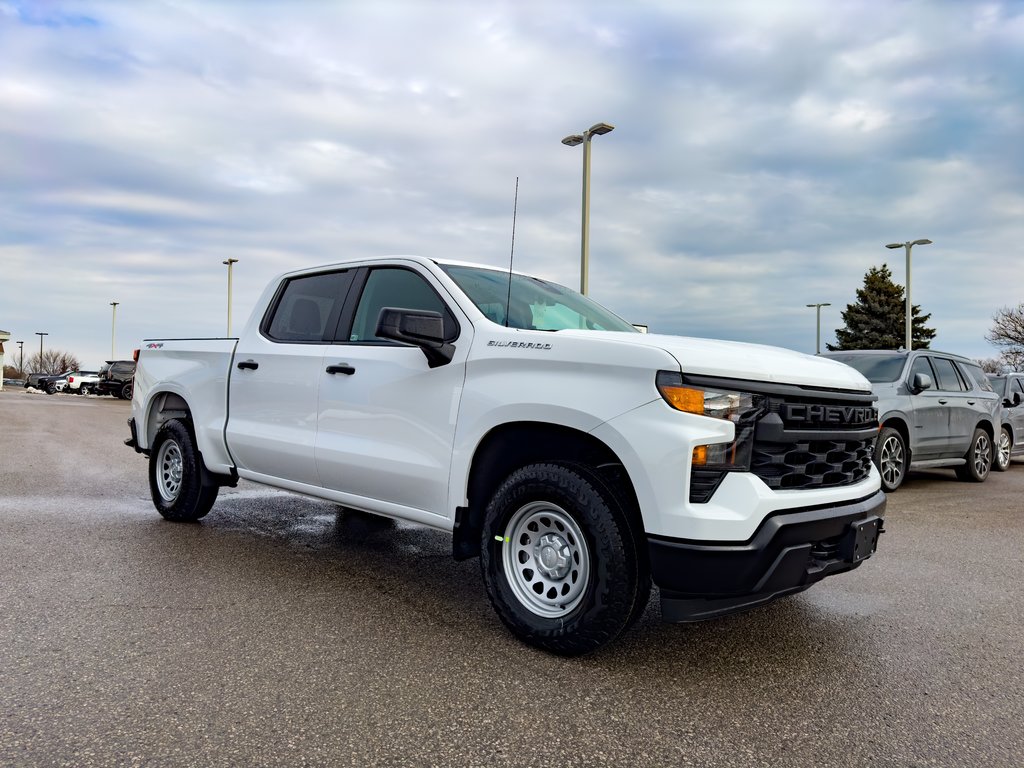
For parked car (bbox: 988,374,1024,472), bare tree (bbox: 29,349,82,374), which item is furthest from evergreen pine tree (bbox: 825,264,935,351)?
bare tree (bbox: 29,349,82,374)

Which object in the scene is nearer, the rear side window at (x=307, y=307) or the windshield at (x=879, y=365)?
the rear side window at (x=307, y=307)

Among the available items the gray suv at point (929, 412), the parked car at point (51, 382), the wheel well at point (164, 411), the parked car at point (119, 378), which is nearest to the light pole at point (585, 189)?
the gray suv at point (929, 412)

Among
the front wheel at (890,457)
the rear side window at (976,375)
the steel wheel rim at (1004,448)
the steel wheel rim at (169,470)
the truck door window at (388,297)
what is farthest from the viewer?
the steel wheel rim at (1004,448)

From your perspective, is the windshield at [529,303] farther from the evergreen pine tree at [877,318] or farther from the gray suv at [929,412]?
the evergreen pine tree at [877,318]

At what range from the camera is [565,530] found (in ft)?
11.8

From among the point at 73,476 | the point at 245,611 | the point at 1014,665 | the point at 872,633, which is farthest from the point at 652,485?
the point at 73,476

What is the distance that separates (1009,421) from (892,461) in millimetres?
4583

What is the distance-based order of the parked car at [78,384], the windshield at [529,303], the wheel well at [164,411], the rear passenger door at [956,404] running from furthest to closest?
the parked car at [78,384]
the rear passenger door at [956,404]
the wheel well at [164,411]
the windshield at [529,303]

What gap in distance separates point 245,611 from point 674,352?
8.39ft

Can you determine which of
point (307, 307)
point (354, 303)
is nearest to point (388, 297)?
point (354, 303)

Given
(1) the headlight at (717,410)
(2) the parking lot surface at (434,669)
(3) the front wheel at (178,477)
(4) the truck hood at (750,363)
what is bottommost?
(2) the parking lot surface at (434,669)

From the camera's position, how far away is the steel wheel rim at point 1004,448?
1211 centimetres

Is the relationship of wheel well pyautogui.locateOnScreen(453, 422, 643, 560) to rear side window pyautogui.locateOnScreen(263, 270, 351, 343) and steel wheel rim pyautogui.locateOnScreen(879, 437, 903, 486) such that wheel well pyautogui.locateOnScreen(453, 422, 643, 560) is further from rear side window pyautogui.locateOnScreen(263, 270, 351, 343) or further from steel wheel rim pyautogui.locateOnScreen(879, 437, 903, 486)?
steel wheel rim pyautogui.locateOnScreen(879, 437, 903, 486)

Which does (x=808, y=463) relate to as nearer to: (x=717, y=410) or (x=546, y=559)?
(x=717, y=410)
